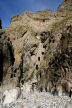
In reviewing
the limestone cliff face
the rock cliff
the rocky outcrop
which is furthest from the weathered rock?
the rocky outcrop

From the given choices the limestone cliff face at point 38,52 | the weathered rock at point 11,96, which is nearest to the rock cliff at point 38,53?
the limestone cliff face at point 38,52

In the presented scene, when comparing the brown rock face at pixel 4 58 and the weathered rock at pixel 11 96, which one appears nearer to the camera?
the weathered rock at pixel 11 96

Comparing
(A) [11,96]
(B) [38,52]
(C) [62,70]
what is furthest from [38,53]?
(A) [11,96]

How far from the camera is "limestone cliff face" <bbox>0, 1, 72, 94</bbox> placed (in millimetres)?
22203

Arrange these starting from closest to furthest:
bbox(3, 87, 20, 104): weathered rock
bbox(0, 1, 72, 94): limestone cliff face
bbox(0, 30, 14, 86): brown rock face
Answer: bbox(3, 87, 20, 104): weathered rock < bbox(0, 1, 72, 94): limestone cliff face < bbox(0, 30, 14, 86): brown rock face

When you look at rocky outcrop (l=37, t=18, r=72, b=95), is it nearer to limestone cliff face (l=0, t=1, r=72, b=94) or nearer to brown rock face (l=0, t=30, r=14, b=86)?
A: limestone cliff face (l=0, t=1, r=72, b=94)

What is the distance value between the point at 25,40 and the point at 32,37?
2952 mm

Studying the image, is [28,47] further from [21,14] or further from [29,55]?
[21,14]

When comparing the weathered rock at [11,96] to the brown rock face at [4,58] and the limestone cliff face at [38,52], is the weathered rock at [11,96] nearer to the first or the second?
the limestone cliff face at [38,52]

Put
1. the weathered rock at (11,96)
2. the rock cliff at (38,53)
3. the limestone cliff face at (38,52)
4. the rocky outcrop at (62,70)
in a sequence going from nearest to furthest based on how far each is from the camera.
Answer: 1. the rocky outcrop at (62,70)
2. the weathered rock at (11,96)
3. the rock cliff at (38,53)
4. the limestone cliff face at (38,52)

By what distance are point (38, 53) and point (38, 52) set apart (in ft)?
1.22

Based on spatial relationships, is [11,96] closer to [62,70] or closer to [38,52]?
[62,70]

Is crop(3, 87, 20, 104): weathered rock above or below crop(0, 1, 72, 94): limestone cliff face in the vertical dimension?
below

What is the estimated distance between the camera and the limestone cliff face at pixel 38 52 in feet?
72.8
